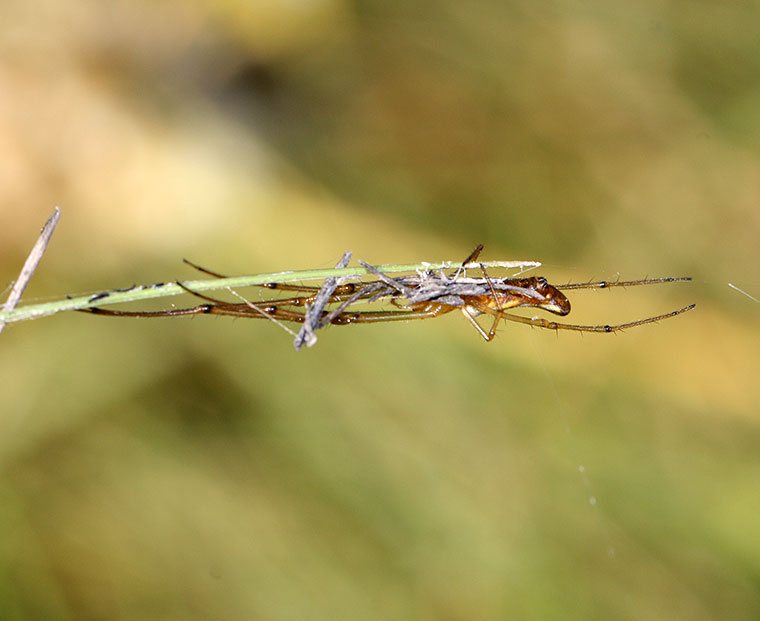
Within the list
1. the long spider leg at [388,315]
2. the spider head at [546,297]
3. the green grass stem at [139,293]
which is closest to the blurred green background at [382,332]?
the spider head at [546,297]

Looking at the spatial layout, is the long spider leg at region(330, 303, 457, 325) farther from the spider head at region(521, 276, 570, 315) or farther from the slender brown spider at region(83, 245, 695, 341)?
the spider head at region(521, 276, 570, 315)

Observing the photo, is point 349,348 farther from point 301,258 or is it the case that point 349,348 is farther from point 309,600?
point 309,600

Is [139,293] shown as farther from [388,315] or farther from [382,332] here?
[382,332]

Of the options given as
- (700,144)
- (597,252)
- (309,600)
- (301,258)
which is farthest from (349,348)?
(700,144)

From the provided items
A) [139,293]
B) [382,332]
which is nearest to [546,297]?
[139,293]

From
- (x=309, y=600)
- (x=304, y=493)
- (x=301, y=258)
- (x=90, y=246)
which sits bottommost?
(x=309, y=600)

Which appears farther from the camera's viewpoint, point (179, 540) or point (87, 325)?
point (87, 325)

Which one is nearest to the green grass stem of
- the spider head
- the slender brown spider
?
the slender brown spider
